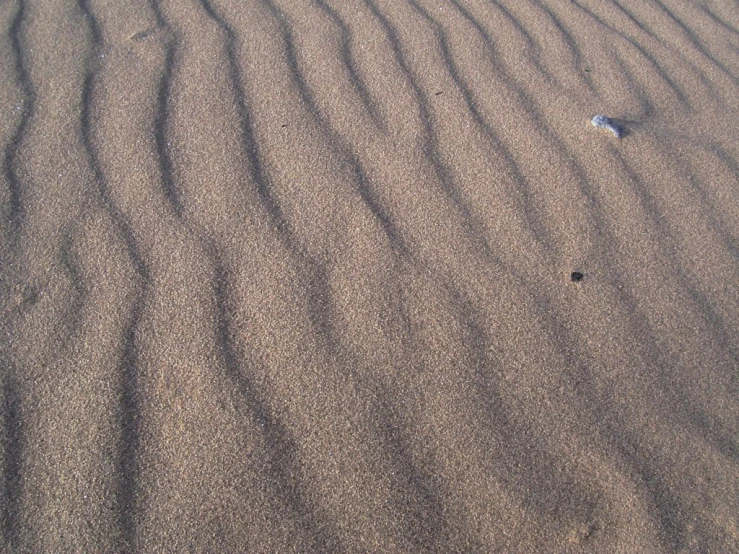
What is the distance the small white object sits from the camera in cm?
206

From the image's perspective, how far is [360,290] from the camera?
62.9 inches

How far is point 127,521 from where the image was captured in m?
1.23

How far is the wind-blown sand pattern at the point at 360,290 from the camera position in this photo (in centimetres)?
126

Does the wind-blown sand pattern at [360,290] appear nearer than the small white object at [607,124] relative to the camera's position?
Yes

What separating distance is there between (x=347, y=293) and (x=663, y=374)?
2.41 feet

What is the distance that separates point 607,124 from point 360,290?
1036 mm

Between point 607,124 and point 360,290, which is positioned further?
point 607,124

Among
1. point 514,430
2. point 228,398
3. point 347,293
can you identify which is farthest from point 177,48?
point 514,430

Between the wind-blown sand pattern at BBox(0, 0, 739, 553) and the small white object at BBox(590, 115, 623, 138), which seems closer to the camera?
the wind-blown sand pattern at BBox(0, 0, 739, 553)

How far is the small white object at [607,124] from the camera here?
2.06 m

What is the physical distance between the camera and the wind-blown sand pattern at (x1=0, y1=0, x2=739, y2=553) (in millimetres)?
1263

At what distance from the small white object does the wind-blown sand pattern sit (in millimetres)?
23

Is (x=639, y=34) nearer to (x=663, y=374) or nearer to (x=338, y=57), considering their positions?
(x=338, y=57)

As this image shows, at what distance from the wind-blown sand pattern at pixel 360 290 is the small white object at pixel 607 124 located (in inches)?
0.9
